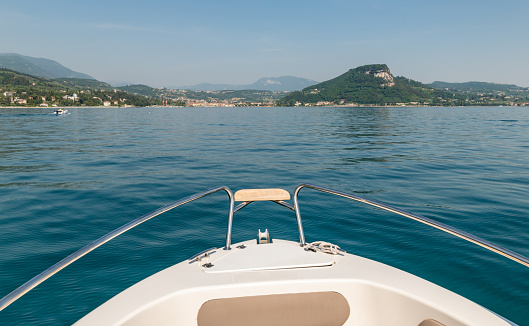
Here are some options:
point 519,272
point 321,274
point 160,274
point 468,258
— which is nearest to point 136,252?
point 160,274

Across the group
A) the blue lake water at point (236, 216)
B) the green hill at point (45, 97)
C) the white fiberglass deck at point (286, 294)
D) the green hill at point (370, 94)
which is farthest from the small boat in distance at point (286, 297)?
the green hill at point (370, 94)

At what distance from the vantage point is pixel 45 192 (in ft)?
27.9

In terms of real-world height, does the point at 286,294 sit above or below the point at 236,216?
above

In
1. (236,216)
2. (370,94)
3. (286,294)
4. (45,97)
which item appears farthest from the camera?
(370,94)

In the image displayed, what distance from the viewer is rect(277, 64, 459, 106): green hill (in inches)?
6073

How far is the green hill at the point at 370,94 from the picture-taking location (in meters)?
154

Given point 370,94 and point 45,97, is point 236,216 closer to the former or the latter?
point 45,97

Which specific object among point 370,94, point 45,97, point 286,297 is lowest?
point 286,297

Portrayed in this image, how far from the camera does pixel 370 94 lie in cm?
15638

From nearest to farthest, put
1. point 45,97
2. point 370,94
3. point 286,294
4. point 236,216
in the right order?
point 286,294, point 236,216, point 45,97, point 370,94

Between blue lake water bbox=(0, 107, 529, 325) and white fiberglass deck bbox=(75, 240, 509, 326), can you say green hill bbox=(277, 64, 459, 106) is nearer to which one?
blue lake water bbox=(0, 107, 529, 325)

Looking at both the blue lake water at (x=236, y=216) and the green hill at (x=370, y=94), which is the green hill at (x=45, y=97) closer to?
the green hill at (x=370, y=94)

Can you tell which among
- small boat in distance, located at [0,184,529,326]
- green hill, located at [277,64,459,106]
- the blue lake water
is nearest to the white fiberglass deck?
small boat in distance, located at [0,184,529,326]

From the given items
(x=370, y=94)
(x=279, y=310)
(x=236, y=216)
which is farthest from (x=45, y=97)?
(x=279, y=310)
